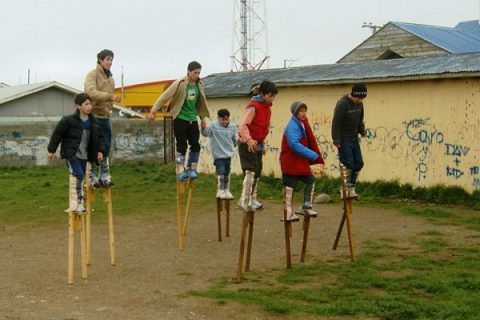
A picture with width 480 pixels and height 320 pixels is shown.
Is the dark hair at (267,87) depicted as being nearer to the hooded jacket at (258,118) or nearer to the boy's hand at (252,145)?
the hooded jacket at (258,118)

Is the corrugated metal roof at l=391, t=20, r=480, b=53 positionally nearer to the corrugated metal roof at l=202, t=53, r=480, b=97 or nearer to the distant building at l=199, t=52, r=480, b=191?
the corrugated metal roof at l=202, t=53, r=480, b=97

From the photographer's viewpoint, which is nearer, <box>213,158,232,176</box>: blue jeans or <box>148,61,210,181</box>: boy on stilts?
<box>148,61,210,181</box>: boy on stilts

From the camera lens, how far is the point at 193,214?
1498 centimetres

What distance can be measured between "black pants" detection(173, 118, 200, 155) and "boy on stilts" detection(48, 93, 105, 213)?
5.94 ft

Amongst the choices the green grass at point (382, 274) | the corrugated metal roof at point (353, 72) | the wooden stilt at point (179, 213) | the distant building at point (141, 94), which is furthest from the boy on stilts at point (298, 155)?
the distant building at point (141, 94)

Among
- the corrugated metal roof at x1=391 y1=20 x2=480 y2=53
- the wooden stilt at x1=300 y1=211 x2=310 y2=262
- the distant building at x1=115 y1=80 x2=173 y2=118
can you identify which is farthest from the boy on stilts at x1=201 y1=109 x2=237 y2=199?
the distant building at x1=115 y1=80 x2=173 y2=118

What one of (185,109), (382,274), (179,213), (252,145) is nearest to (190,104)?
(185,109)

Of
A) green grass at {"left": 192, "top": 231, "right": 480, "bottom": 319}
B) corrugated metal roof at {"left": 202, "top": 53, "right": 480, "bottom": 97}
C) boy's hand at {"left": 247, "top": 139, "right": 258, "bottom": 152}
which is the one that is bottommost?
green grass at {"left": 192, "top": 231, "right": 480, "bottom": 319}

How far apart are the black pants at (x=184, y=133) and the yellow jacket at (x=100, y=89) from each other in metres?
1.17

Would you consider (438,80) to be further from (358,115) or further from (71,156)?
(71,156)

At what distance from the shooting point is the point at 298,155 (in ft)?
31.1

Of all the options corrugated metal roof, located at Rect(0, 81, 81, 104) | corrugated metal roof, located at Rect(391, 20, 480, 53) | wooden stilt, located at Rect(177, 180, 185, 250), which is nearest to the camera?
wooden stilt, located at Rect(177, 180, 185, 250)

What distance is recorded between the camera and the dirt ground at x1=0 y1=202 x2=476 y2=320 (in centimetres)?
750

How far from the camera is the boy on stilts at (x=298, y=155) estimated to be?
9.29 m
